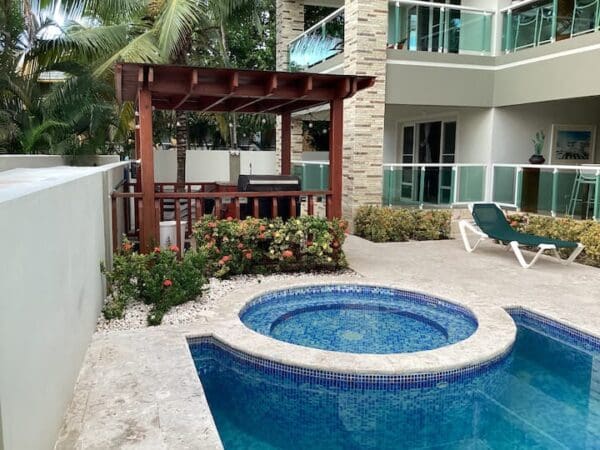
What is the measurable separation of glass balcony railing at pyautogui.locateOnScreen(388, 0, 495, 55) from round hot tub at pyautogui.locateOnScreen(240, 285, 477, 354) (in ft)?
25.6

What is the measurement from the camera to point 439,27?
1355cm

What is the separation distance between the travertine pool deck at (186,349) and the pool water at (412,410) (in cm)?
47

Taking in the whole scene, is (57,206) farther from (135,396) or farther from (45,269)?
(135,396)

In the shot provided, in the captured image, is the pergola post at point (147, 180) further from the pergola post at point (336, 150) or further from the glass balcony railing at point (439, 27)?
the glass balcony railing at point (439, 27)

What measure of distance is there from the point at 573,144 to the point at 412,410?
503 inches

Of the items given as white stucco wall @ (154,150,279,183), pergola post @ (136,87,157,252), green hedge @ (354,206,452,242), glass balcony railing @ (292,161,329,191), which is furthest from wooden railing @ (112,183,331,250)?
white stucco wall @ (154,150,279,183)

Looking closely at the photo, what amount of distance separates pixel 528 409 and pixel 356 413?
1578 mm

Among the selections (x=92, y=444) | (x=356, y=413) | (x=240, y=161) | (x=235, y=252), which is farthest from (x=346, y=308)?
(x=240, y=161)

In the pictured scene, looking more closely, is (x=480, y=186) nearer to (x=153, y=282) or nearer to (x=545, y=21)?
(x=545, y=21)

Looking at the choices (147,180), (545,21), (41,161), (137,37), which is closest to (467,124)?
(545,21)

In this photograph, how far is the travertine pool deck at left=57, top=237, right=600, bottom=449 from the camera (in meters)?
3.79

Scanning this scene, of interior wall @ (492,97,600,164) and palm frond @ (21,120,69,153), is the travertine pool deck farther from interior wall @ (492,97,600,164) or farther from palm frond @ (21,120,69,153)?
palm frond @ (21,120,69,153)

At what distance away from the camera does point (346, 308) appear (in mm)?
7641

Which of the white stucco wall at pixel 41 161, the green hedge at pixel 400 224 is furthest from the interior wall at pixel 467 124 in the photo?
the white stucco wall at pixel 41 161
